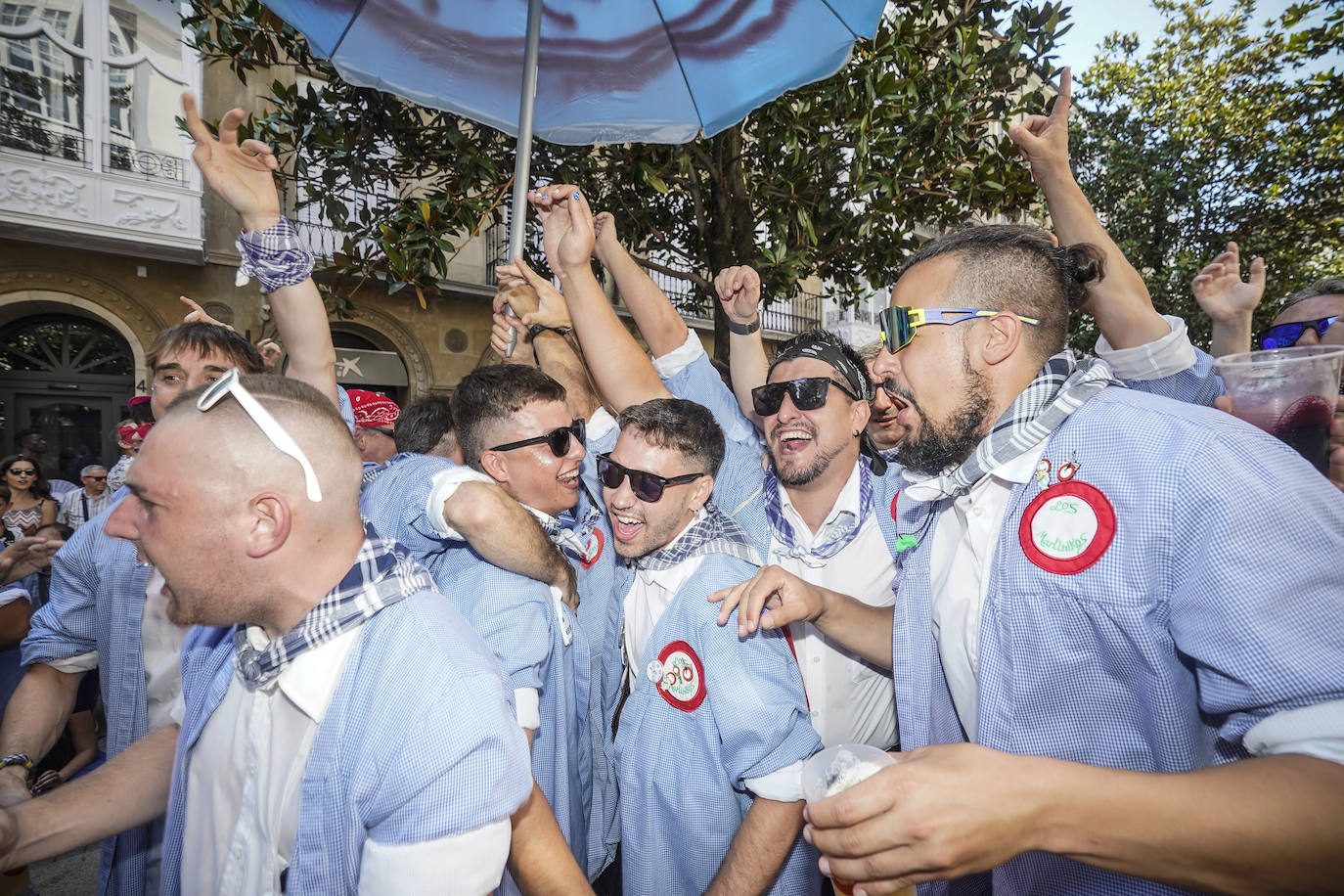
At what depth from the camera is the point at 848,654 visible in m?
2.60

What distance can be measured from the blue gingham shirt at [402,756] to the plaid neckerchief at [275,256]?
1780 mm

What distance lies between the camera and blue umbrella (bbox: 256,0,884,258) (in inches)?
107

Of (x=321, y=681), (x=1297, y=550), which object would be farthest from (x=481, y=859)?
(x=1297, y=550)

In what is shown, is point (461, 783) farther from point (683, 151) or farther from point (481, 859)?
point (683, 151)

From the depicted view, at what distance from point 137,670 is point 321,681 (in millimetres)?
1533

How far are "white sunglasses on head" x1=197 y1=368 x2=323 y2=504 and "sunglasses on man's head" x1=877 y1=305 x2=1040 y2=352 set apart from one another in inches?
57.4

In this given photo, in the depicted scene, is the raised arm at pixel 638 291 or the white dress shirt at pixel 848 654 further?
the raised arm at pixel 638 291

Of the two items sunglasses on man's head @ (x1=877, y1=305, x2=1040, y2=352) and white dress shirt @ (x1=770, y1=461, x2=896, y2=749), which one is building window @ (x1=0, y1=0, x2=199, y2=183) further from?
sunglasses on man's head @ (x1=877, y1=305, x2=1040, y2=352)

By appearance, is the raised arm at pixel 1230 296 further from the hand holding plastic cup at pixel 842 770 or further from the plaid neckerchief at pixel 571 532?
the plaid neckerchief at pixel 571 532

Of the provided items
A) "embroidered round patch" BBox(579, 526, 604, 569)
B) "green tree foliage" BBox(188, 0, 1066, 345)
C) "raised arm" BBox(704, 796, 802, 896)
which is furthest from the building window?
"raised arm" BBox(704, 796, 802, 896)

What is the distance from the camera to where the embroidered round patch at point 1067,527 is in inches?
55.4

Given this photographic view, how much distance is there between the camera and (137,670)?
8.01ft

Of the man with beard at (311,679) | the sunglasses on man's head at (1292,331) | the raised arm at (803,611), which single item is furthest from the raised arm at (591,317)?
the sunglasses on man's head at (1292,331)

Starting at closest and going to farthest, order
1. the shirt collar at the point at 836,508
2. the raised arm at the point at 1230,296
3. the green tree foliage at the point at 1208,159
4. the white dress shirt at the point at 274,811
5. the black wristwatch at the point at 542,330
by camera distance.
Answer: the white dress shirt at the point at 274,811 < the raised arm at the point at 1230,296 < the shirt collar at the point at 836,508 < the black wristwatch at the point at 542,330 < the green tree foliage at the point at 1208,159
